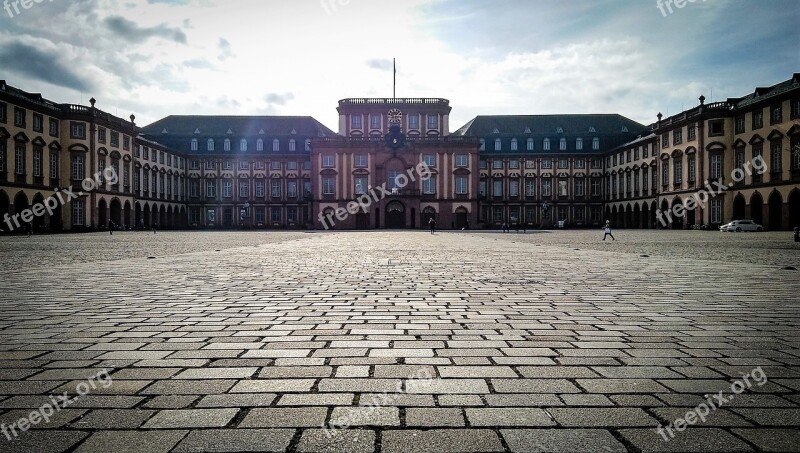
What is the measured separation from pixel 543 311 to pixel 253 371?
356 cm

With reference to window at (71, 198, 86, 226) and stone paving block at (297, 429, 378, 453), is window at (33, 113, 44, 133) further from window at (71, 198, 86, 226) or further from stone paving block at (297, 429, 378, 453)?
stone paving block at (297, 429, 378, 453)

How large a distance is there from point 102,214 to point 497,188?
5105 cm

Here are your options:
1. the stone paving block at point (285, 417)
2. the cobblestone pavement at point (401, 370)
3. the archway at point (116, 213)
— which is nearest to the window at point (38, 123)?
the archway at point (116, 213)

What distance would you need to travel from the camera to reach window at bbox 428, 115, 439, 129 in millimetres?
69250

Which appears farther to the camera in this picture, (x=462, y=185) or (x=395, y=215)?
(x=462, y=185)

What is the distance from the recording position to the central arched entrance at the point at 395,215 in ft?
214

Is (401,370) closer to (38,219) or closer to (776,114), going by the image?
(38,219)

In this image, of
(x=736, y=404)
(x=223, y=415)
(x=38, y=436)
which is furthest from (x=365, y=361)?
(x=736, y=404)

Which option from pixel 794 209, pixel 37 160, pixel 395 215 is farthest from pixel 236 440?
pixel 395 215

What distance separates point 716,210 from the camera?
50906mm

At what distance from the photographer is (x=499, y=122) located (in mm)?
77375

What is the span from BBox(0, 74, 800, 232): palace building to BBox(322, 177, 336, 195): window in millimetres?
132

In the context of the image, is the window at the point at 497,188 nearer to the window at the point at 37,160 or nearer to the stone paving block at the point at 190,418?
the window at the point at 37,160

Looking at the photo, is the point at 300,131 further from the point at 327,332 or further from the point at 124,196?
the point at 327,332
